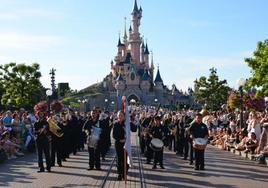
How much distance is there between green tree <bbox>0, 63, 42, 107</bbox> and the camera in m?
62.7

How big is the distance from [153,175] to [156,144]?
180 cm

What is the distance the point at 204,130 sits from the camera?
16.1m

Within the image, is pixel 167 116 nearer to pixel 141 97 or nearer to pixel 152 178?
pixel 152 178

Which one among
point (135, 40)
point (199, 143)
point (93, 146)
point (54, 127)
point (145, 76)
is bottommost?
point (93, 146)

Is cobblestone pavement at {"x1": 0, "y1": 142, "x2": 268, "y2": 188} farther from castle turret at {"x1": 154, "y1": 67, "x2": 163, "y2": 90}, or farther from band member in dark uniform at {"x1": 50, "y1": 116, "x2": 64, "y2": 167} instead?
castle turret at {"x1": 154, "y1": 67, "x2": 163, "y2": 90}

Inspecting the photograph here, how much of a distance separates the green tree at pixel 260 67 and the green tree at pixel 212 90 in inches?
1239

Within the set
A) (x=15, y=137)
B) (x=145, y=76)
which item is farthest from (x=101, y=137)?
(x=145, y=76)

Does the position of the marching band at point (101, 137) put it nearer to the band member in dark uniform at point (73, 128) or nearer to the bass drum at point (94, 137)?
the bass drum at point (94, 137)

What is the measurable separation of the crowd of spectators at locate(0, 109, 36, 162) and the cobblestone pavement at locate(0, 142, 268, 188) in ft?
3.50

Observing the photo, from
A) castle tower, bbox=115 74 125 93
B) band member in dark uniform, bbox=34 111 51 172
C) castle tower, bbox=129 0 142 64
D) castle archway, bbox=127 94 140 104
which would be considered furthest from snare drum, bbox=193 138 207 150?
castle tower, bbox=129 0 142 64

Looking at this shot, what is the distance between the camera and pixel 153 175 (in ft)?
48.8

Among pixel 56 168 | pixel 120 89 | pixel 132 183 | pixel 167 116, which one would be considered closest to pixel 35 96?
pixel 167 116

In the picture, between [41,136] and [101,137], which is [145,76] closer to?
[101,137]

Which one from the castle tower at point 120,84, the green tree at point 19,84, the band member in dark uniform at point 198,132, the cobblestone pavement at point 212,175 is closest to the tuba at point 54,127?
the cobblestone pavement at point 212,175
